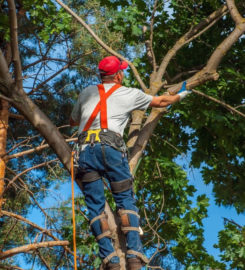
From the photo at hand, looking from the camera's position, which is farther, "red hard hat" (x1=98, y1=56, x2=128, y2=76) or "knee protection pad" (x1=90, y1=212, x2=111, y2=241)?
"red hard hat" (x1=98, y1=56, x2=128, y2=76)

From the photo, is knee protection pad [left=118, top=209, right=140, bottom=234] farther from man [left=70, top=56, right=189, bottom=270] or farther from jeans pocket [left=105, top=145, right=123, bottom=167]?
jeans pocket [left=105, top=145, right=123, bottom=167]

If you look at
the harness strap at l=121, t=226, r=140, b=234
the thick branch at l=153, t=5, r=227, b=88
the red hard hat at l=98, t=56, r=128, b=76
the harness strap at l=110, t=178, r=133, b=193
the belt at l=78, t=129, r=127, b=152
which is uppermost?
the thick branch at l=153, t=5, r=227, b=88

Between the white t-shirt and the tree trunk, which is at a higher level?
the tree trunk

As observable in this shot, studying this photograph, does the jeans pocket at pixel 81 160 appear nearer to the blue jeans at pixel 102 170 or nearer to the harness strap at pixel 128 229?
the blue jeans at pixel 102 170

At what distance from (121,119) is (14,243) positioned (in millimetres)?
6725

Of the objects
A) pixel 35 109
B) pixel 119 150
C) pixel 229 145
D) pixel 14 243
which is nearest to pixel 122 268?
pixel 119 150

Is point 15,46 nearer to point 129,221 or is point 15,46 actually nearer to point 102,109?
point 102,109

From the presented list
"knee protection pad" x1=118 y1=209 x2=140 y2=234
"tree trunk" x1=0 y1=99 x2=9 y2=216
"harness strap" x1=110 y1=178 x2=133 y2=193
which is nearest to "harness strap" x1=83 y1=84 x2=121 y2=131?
"harness strap" x1=110 y1=178 x2=133 y2=193

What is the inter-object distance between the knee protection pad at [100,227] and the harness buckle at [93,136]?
0.63 m

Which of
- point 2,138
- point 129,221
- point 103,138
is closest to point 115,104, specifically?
point 103,138

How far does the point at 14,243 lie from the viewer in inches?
376

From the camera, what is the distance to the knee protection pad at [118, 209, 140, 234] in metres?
3.51

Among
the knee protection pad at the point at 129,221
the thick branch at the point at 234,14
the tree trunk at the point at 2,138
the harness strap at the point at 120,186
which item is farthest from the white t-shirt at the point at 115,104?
the tree trunk at the point at 2,138

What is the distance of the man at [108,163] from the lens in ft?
11.4
